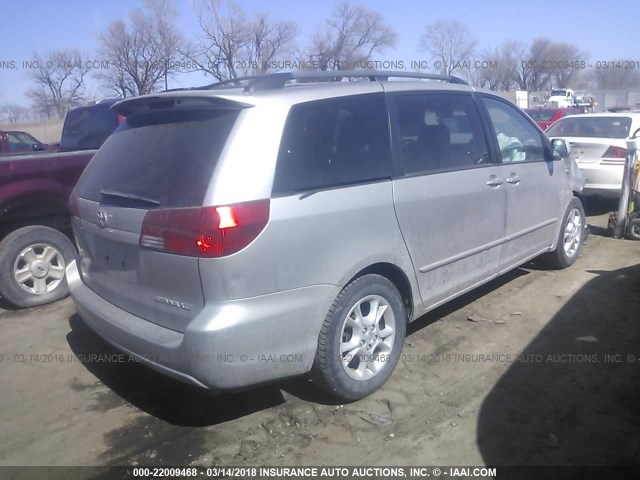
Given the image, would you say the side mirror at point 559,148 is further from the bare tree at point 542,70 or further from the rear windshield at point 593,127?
the bare tree at point 542,70

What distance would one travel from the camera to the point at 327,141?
3.18m

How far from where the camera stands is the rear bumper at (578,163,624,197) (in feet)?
26.0

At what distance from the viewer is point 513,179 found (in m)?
4.54

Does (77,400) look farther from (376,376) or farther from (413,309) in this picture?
(413,309)

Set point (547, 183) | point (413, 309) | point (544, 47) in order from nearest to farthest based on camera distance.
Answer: point (413, 309) < point (547, 183) < point (544, 47)

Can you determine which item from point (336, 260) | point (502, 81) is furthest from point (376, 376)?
point (502, 81)

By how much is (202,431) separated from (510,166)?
3.15m

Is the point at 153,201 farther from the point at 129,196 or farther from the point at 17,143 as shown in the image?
the point at 17,143

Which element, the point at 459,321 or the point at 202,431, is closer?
the point at 202,431

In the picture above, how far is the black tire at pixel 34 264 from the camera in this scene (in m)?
5.03

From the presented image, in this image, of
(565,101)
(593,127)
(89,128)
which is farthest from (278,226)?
(565,101)

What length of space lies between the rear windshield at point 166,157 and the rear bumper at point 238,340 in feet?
2.02

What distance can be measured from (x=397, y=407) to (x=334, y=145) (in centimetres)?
164

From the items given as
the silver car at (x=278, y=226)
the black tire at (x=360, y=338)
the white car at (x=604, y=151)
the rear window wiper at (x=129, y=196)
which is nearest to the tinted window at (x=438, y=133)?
the silver car at (x=278, y=226)
